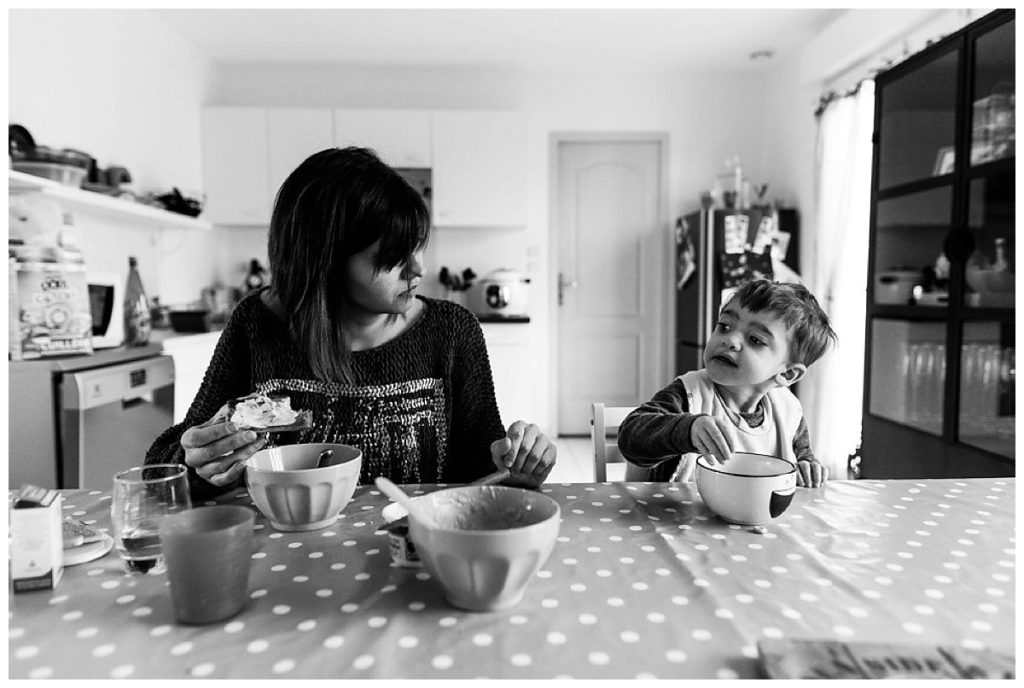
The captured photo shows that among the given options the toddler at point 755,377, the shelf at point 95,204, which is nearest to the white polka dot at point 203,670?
the toddler at point 755,377

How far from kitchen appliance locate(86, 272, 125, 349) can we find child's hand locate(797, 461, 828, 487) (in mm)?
2417

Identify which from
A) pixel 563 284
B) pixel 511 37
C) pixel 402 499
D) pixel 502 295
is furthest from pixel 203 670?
pixel 563 284

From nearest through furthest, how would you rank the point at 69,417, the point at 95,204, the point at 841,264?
the point at 69,417
the point at 95,204
the point at 841,264

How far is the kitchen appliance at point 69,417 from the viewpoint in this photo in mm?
2172

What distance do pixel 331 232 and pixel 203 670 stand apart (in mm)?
787

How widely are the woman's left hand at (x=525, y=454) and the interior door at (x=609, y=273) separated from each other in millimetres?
3828

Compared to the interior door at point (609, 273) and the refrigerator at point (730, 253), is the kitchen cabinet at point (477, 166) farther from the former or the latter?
the refrigerator at point (730, 253)

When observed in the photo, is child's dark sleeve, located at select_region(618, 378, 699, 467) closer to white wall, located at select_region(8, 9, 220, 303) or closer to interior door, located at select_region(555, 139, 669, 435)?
white wall, located at select_region(8, 9, 220, 303)

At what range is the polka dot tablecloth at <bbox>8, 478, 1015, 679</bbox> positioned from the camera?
1.91 ft

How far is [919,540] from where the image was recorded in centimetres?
87

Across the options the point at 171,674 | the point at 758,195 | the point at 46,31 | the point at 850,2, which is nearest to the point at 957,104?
the point at 850,2

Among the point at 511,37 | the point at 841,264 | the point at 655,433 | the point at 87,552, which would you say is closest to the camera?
the point at 87,552

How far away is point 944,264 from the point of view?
261 centimetres

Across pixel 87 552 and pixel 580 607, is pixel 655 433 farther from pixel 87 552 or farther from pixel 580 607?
pixel 87 552
